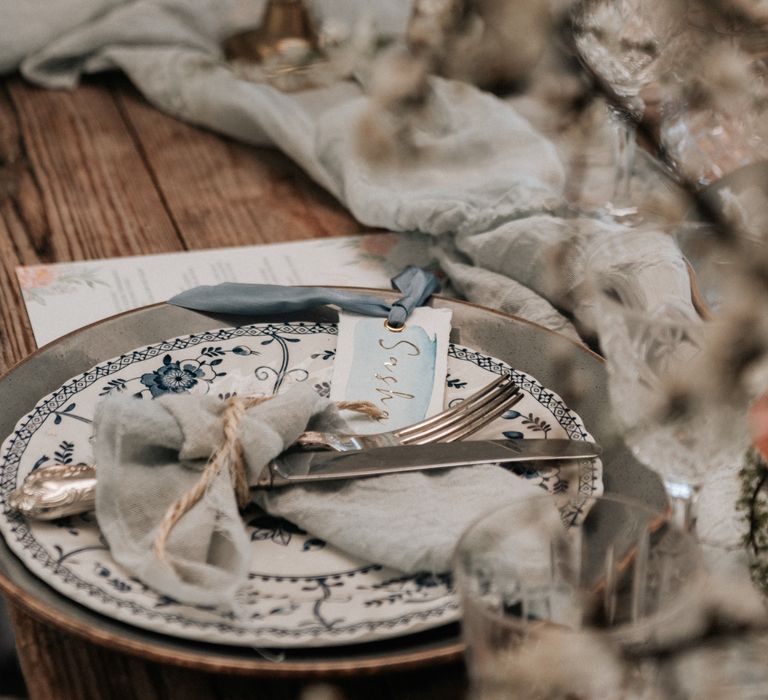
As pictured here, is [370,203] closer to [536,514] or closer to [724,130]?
[724,130]

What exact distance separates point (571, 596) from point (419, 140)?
0.70m

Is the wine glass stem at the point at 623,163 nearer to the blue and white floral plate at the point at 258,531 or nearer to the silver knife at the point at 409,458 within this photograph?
the blue and white floral plate at the point at 258,531

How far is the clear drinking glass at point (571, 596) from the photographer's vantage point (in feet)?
1.09

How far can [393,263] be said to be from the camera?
98 cm

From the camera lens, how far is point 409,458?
1.91 feet

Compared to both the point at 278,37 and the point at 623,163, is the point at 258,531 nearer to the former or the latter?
the point at 623,163

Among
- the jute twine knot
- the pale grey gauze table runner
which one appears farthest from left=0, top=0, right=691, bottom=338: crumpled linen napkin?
the jute twine knot

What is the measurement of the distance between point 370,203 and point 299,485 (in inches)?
19.2

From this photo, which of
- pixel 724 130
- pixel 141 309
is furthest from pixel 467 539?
pixel 724 130

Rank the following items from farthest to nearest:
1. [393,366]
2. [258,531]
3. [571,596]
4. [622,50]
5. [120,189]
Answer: [120,189], [622,50], [393,366], [258,531], [571,596]

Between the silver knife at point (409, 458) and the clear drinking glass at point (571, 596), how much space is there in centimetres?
11

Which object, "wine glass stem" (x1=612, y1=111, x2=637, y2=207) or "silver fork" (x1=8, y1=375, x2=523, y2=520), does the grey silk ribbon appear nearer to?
"silver fork" (x1=8, y1=375, x2=523, y2=520)

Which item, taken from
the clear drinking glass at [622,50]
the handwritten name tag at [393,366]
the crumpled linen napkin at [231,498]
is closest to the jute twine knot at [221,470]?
the crumpled linen napkin at [231,498]

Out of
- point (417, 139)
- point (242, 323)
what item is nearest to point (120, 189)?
point (417, 139)
